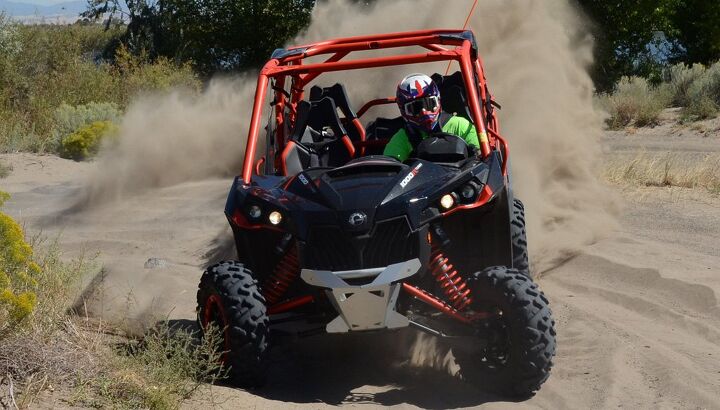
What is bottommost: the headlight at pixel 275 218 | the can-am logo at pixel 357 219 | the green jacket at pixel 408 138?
the headlight at pixel 275 218

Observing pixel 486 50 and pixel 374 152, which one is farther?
pixel 486 50

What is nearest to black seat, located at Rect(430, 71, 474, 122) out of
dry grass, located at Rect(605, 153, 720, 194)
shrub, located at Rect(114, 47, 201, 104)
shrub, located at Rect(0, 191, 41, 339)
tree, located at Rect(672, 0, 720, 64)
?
shrub, located at Rect(0, 191, 41, 339)

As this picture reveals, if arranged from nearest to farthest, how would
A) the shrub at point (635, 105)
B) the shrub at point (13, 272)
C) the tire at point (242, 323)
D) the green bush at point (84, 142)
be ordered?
the shrub at point (13, 272)
the tire at point (242, 323)
the green bush at point (84, 142)
the shrub at point (635, 105)

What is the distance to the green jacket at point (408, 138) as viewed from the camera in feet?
24.2

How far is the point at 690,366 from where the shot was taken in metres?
6.44

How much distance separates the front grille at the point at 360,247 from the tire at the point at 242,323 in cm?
37

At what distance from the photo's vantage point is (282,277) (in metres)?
6.31

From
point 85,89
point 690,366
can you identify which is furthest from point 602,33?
point 690,366

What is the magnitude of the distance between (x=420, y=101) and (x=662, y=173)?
261 inches

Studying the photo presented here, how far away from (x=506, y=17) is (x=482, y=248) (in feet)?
21.5

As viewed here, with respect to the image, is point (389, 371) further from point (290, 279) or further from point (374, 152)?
point (374, 152)

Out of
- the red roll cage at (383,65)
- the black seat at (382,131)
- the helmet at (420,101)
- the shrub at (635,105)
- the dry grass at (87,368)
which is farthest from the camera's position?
the shrub at (635,105)

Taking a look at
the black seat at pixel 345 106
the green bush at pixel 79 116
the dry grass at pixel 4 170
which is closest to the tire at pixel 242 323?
the black seat at pixel 345 106

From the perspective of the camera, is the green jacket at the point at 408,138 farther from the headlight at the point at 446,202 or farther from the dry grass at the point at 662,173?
the dry grass at the point at 662,173
